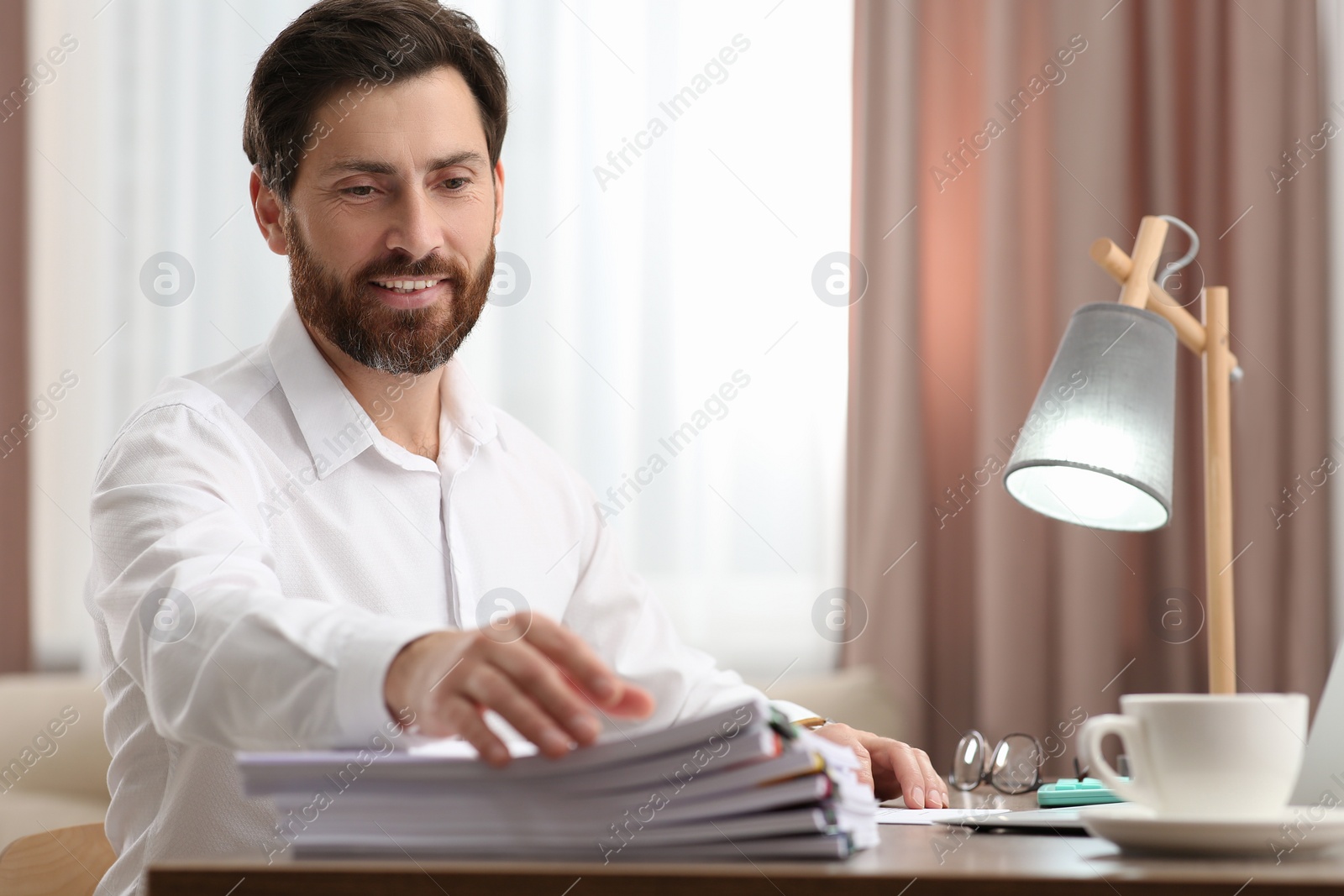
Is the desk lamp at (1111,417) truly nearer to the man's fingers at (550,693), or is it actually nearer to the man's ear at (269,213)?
the man's fingers at (550,693)

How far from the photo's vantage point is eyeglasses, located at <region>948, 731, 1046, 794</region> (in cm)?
118

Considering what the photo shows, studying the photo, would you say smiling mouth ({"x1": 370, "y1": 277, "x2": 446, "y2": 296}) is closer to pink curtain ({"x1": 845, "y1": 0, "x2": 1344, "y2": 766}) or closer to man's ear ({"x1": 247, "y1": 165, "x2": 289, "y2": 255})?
man's ear ({"x1": 247, "y1": 165, "x2": 289, "y2": 255})

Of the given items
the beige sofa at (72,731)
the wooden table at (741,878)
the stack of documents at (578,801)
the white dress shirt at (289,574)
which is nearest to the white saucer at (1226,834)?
the wooden table at (741,878)

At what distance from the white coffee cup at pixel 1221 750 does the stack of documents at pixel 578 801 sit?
0.15m

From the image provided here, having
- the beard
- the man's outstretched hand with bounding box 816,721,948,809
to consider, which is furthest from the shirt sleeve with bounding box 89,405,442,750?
the man's outstretched hand with bounding box 816,721,948,809

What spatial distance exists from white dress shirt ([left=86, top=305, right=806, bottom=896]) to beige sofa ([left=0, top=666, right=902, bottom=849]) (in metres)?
0.96

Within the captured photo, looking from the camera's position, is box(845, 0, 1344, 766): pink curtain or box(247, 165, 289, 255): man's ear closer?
box(247, 165, 289, 255): man's ear

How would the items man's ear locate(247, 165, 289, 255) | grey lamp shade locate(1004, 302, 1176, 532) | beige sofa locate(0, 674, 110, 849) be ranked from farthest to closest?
1. beige sofa locate(0, 674, 110, 849)
2. man's ear locate(247, 165, 289, 255)
3. grey lamp shade locate(1004, 302, 1176, 532)

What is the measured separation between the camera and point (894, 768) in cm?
95

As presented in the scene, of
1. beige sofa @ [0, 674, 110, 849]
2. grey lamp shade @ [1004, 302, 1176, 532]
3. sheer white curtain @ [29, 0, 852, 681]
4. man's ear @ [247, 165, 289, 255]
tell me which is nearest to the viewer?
grey lamp shade @ [1004, 302, 1176, 532]

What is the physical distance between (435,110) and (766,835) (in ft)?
3.12

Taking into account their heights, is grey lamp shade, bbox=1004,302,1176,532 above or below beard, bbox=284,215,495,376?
below

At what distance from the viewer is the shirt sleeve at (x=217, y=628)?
580mm

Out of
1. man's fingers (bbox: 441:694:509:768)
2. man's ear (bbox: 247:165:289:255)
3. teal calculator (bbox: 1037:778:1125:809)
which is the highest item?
man's ear (bbox: 247:165:289:255)
